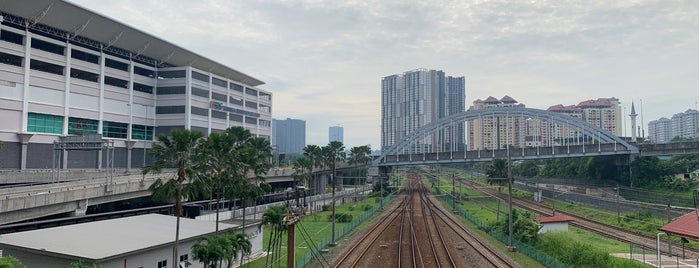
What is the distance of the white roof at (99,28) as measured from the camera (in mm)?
67750

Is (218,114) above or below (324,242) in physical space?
above

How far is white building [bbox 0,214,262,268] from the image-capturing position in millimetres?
24703

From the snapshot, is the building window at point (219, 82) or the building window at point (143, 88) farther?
the building window at point (219, 82)

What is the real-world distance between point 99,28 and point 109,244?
63.1m

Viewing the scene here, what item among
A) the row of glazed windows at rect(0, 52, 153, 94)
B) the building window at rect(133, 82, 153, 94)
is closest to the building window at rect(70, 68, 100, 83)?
the row of glazed windows at rect(0, 52, 153, 94)

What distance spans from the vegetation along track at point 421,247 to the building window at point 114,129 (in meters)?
52.0

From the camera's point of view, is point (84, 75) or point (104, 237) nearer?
point (104, 237)

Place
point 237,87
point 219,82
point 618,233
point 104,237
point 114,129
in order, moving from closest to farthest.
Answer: point 104,237, point 618,233, point 114,129, point 219,82, point 237,87

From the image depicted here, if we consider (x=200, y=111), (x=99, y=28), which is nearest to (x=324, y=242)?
(x=99, y=28)

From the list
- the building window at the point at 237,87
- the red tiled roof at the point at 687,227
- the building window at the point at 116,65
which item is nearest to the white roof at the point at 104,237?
the red tiled roof at the point at 687,227

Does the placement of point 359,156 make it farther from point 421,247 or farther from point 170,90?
point 421,247

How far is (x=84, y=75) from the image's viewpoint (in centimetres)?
8012

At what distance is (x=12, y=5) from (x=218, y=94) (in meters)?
45.2

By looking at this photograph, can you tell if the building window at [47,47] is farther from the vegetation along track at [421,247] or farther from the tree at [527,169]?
the tree at [527,169]
